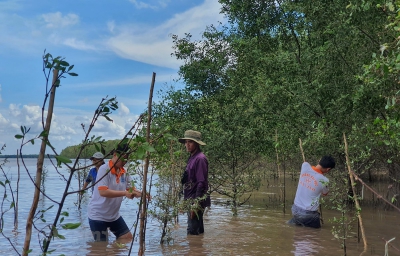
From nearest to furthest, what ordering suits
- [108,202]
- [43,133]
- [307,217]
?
[43,133] < [108,202] < [307,217]

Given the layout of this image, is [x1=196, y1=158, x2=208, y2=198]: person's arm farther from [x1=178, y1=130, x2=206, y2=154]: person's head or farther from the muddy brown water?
the muddy brown water

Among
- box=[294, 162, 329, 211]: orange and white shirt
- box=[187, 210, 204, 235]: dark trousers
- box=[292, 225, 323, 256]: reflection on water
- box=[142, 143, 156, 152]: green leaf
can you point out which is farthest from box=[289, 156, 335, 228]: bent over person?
box=[142, 143, 156, 152]: green leaf

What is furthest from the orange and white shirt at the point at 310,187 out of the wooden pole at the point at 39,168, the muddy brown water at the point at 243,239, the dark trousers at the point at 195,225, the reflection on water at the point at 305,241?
the wooden pole at the point at 39,168

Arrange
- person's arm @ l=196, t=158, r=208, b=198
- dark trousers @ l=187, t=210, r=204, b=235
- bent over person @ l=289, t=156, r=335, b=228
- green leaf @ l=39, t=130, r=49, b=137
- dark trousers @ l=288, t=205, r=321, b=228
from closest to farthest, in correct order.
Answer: green leaf @ l=39, t=130, r=49, b=137, person's arm @ l=196, t=158, r=208, b=198, dark trousers @ l=187, t=210, r=204, b=235, bent over person @ l=289, t=156, r=335, b=228, dark trousers @ l=288, t=205, r=321, b=228

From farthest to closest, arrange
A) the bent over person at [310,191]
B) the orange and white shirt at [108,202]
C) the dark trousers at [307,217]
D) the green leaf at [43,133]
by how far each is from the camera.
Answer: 1. the dark trousers at [307,217]
2. the bent over person at [310,191]
3. the orange and white shirt at [108,202]
4. the green leaf at [43,133]

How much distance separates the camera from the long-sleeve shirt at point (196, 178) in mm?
7609

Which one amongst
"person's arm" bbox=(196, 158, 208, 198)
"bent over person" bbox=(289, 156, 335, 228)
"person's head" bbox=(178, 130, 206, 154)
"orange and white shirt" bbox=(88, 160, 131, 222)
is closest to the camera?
"orange and white shirt" bbox=(88, 160, 131, 222)

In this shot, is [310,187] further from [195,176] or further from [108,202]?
[108,202]

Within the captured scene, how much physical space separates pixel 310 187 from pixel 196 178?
2615 millimetres

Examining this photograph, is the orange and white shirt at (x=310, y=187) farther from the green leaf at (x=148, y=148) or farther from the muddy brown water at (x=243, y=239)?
the green leaf at (x=148, y=148)

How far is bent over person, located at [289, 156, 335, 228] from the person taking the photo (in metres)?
8.76

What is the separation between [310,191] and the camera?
355 inches

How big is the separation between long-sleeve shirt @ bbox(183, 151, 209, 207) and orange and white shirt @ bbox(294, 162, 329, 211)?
7.73 feet

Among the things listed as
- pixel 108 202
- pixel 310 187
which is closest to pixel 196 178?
pixel 108 202
